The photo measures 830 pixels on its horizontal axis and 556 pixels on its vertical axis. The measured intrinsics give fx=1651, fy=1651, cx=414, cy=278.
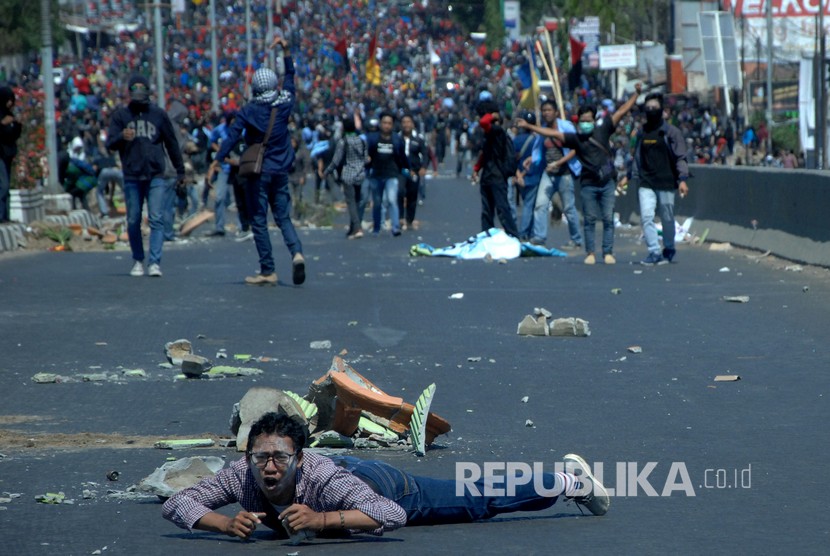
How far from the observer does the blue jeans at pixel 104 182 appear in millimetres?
29234

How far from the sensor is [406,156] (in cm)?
2486

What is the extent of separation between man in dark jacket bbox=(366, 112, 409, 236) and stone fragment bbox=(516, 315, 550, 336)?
40.6 ft

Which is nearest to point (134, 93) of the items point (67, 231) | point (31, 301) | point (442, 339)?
point (31, 301)

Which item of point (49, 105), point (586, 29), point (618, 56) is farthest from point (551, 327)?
point (586, 29)

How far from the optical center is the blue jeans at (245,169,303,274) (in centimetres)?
1544

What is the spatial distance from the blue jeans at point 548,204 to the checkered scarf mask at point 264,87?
6.27 m

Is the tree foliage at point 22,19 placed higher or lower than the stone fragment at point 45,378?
higher

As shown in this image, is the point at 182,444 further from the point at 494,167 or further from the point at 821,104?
the point at 821,104

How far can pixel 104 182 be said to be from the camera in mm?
29594

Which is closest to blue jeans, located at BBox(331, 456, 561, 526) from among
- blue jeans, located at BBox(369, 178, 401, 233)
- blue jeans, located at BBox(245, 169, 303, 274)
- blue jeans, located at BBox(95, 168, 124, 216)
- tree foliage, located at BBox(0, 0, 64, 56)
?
blue jeans, located at BBox(245, 169, 303, 274)

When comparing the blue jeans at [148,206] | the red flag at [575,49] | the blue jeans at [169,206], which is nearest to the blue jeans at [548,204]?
the blue jeans at [169,206]

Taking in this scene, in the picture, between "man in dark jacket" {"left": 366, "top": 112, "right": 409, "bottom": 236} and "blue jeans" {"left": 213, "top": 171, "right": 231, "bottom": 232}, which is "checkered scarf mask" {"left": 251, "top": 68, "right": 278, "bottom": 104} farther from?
"blue jeans" {"left": 213, "top": 171, "right": 231, "bottom": 232}

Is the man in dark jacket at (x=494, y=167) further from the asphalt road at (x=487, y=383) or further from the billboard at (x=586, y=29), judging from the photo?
the billboard at (x=586, y=29)

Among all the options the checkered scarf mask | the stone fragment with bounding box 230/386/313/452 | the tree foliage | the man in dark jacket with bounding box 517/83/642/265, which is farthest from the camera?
the tree foliage
